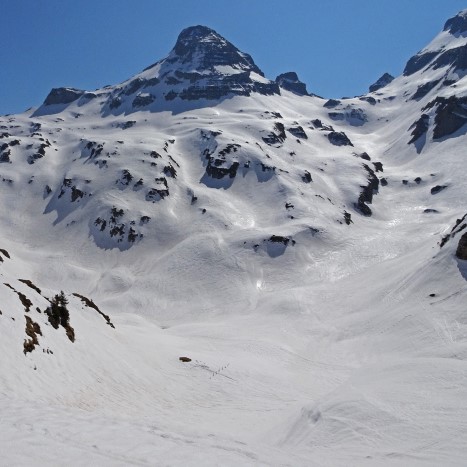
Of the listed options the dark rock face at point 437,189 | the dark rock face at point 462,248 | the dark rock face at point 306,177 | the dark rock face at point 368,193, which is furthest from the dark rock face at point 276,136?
the dark rock face at point 462,248

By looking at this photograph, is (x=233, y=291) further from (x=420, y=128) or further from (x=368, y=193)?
(x=420, y=128)

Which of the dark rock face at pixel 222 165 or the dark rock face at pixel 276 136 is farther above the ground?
the dark rock face at pixel 276 136

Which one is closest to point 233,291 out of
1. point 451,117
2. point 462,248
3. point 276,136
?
point 462,248

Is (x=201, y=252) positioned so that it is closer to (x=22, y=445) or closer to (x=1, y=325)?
(x=1, y=325)

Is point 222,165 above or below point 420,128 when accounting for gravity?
below

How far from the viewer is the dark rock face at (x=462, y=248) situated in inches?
1886

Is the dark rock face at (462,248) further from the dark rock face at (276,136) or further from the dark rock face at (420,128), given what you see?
the dark rock face at (420,128)

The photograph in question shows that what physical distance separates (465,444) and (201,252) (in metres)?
80.0

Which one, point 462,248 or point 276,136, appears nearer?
point 462,248

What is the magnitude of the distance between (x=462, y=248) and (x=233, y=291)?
134 feet

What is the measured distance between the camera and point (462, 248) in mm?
48281

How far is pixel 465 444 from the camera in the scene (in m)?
14.4

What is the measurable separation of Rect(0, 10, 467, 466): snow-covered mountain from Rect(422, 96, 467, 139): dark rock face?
0.73 m

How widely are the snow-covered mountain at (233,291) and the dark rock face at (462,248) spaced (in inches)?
11.8
